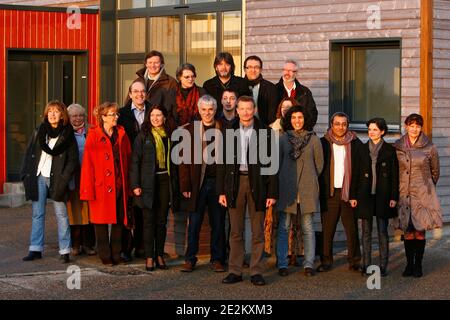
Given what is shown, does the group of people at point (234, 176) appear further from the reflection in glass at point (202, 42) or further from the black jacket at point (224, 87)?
the reflection in glass at point (202, 42)

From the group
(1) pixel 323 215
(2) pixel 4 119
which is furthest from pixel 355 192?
(2) pixel 4 119

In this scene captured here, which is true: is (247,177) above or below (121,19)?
below

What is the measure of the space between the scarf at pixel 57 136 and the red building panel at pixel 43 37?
5969 millimetres

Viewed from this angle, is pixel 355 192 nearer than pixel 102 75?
Yes

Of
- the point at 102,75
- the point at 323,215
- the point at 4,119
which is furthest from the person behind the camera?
the point at 102,75

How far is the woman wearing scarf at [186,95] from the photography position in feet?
34.7

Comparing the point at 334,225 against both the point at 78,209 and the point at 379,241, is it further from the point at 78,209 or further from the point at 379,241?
the point at 78,209

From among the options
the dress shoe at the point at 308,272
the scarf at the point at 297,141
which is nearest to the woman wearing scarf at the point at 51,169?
the scarf at the point at 297,141

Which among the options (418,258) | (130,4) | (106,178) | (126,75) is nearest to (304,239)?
(418,258)

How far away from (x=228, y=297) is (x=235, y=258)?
2.68 ft

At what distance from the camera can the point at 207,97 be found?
32.7 ft

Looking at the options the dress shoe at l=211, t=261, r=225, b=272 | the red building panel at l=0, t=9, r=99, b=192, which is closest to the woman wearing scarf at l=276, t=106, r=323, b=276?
the dress shoe at l=211, t=261, r=225, b=272

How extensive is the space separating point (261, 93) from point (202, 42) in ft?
21.1
